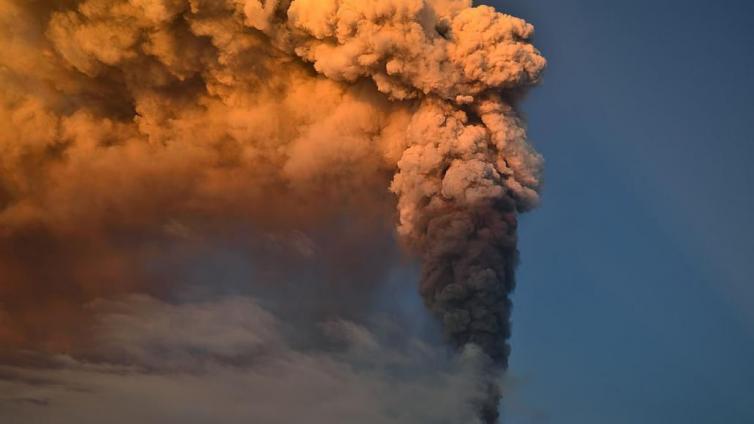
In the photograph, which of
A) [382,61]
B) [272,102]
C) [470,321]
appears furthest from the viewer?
[272,102]

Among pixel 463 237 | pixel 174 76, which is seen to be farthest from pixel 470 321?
pixel 174 76

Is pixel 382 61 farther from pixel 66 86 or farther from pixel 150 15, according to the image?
pixel 66 86

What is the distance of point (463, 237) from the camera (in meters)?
29.4

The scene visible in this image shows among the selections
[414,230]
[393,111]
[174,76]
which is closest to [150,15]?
[174,76]

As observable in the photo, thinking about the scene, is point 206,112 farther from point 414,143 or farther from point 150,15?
point 414,143

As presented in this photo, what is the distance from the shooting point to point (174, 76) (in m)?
33.2

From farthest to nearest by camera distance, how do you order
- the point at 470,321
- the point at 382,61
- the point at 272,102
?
the point at 272,102 < the point at 382,61 < the point at 470,321

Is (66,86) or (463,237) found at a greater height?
(66,86)

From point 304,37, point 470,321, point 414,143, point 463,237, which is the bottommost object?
point 470,321

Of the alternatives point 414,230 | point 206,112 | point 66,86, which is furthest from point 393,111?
point 66,86

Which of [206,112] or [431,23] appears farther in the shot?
[206,112]

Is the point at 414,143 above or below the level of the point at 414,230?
above

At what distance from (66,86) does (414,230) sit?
11.9 m

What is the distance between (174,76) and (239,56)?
227 centimetres
